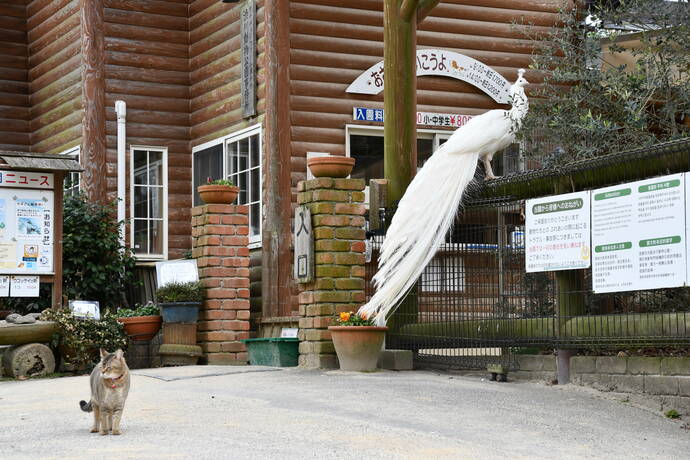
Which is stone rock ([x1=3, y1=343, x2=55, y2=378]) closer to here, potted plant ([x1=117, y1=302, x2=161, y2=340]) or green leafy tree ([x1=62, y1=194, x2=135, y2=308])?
potted plant ([x1=117, y1=302, x2=161, y2=340])

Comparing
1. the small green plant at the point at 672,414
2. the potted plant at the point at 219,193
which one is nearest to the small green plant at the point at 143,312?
the potted plant at the point at 219,193

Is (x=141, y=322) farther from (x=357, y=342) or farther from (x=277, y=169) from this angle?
(x=357, y=342)

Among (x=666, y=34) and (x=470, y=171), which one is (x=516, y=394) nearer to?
(x=470, y=171)

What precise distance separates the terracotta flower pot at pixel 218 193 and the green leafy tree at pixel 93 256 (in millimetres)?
2253

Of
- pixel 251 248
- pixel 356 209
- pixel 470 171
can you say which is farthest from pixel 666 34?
pixel 251 248

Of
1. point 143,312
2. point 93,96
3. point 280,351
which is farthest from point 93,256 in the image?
point 280,351

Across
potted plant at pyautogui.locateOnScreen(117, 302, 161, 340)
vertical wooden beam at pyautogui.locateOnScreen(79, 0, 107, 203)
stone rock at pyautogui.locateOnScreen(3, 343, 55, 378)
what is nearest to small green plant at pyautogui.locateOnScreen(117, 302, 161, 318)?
potted plant at pyautogui.locateOnScreen(117, 302, 161, 340)

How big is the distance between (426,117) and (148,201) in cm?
399

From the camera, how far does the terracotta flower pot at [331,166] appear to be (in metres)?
10.6

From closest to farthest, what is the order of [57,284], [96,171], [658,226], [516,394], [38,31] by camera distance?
[658,226] → [516,394] → [57,284] → [96,171] → [38,31]

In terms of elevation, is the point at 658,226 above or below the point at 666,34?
below

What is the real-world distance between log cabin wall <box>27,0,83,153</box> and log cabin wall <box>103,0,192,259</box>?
2.14 ft

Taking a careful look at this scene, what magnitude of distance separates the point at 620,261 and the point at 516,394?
1287 mm

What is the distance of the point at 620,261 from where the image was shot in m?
8.38
